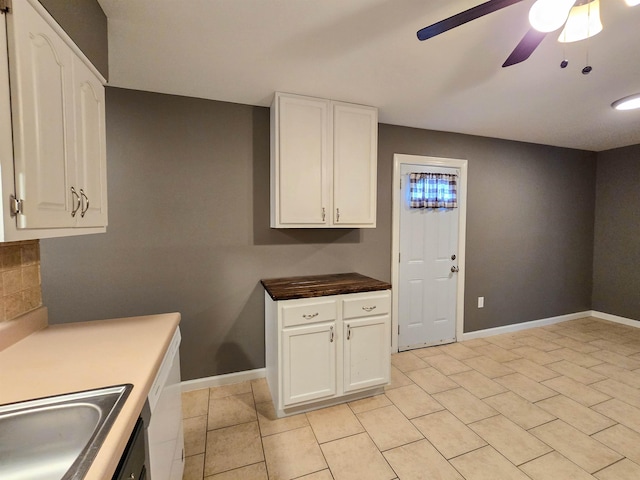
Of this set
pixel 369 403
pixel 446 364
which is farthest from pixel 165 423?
pixel 446 364

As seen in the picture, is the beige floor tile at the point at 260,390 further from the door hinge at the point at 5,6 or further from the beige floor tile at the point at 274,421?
the door hinge at the point at 5,6

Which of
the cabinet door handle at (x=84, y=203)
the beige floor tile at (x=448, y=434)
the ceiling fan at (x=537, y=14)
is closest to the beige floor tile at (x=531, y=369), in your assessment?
the beige floor tile at (x=448, y=434)

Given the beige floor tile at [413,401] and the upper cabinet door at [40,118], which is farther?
the beige floor tile at [413,401]

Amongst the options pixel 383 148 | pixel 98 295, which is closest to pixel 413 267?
pixel 383 148

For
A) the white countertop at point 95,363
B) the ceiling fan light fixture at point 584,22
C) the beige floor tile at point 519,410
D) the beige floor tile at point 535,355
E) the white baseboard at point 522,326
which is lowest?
the beige floor tile at point 519,410

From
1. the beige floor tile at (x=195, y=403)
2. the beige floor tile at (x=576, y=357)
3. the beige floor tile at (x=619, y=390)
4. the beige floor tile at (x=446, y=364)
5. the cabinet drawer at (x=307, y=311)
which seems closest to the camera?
the cabinet drawer at (x=307, y=311)

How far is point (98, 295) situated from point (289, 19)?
7.59 feet

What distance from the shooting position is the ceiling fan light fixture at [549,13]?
104cm

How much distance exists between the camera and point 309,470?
1610 mm

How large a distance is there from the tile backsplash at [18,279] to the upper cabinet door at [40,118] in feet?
1.32

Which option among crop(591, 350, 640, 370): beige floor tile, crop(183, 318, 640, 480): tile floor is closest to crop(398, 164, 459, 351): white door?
crop(183, 318, 640, 480): tile floor

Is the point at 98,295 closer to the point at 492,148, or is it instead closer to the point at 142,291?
the point at 142,291

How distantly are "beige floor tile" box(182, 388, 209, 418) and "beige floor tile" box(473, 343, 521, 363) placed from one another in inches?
110

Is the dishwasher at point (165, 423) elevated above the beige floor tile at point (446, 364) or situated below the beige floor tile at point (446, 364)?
above
